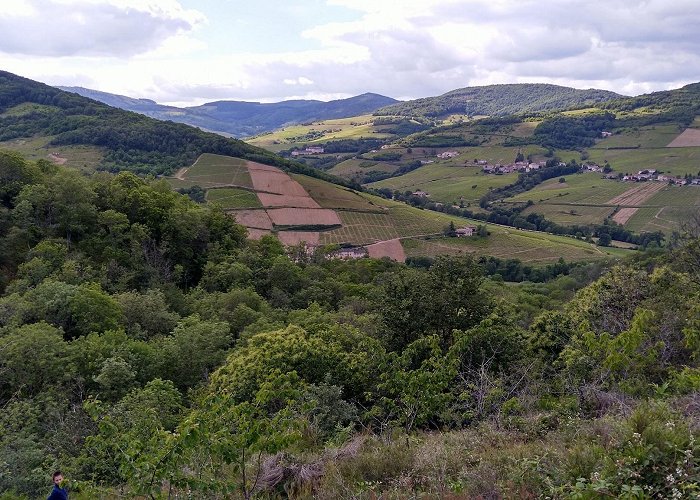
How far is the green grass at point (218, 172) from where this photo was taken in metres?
91.8

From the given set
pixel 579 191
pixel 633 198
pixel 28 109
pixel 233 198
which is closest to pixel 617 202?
pixel 633 198

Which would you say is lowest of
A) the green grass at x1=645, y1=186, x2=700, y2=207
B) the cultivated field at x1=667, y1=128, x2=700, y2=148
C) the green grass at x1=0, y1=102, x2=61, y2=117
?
the green grass at x1=645, y1=186, x2=700, y2=207

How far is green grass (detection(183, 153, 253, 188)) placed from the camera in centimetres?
9175

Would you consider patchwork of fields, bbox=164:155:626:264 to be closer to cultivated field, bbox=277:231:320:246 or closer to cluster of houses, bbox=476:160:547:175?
cultivated field, bbox=277:231:320:246

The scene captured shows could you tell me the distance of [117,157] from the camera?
99.7 m

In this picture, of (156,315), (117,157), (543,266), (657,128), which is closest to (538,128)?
(657,128)

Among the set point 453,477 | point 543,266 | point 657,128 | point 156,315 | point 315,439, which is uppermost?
point 657,128

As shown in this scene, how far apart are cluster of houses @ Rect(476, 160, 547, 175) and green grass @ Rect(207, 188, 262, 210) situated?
9954cm

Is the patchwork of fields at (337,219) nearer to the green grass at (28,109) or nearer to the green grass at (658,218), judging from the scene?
the green grass at (658,218)

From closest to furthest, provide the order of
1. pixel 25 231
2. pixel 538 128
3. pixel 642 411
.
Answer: pixel 642 411 < pixel 25 231 < pixel 538 128

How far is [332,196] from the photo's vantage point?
9675cm

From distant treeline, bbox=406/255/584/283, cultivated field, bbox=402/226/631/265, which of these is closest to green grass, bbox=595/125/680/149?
cultivated field, bbox=402/226/631/265

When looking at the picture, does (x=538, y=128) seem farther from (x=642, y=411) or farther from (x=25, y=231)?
(x=642, y=411)

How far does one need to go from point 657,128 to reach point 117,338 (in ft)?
645
